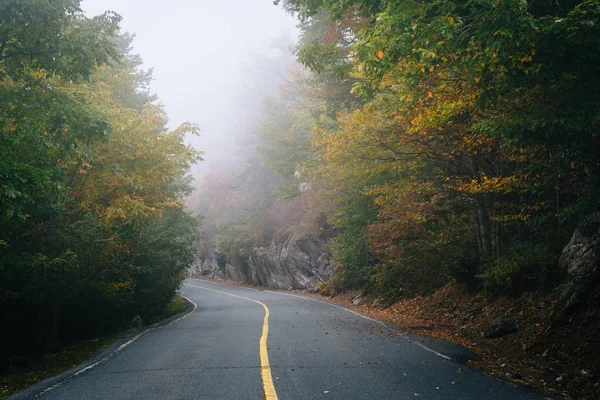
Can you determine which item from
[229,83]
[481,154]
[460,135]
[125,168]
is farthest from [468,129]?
[229,83]

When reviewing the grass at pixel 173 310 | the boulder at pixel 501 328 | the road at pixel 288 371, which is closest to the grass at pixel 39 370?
the road at pixel 288 371

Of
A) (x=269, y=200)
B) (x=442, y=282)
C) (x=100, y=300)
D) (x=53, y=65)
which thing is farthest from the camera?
(x=269, y=200)

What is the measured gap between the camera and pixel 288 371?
6535 mm

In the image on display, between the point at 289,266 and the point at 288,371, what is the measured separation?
26.7 m

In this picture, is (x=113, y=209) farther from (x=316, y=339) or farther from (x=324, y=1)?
(x=324, y=1)

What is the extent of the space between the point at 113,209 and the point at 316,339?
6.16m

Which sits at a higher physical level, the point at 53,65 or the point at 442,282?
the point at 53,65

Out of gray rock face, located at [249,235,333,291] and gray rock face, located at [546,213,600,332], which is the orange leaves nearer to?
gray rock face, located at [546,213,600,332]

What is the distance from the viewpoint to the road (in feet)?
17.9

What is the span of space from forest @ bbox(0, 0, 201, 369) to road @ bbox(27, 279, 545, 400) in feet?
9.45

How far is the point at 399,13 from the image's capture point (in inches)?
230

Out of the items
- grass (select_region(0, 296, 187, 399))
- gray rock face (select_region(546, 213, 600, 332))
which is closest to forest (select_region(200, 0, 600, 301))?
gray rock face (select_region(546, 213, 600, 332))

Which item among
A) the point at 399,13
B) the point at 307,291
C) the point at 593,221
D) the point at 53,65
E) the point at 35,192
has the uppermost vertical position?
the point at 53,65

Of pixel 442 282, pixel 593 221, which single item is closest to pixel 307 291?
pixel 442 282
